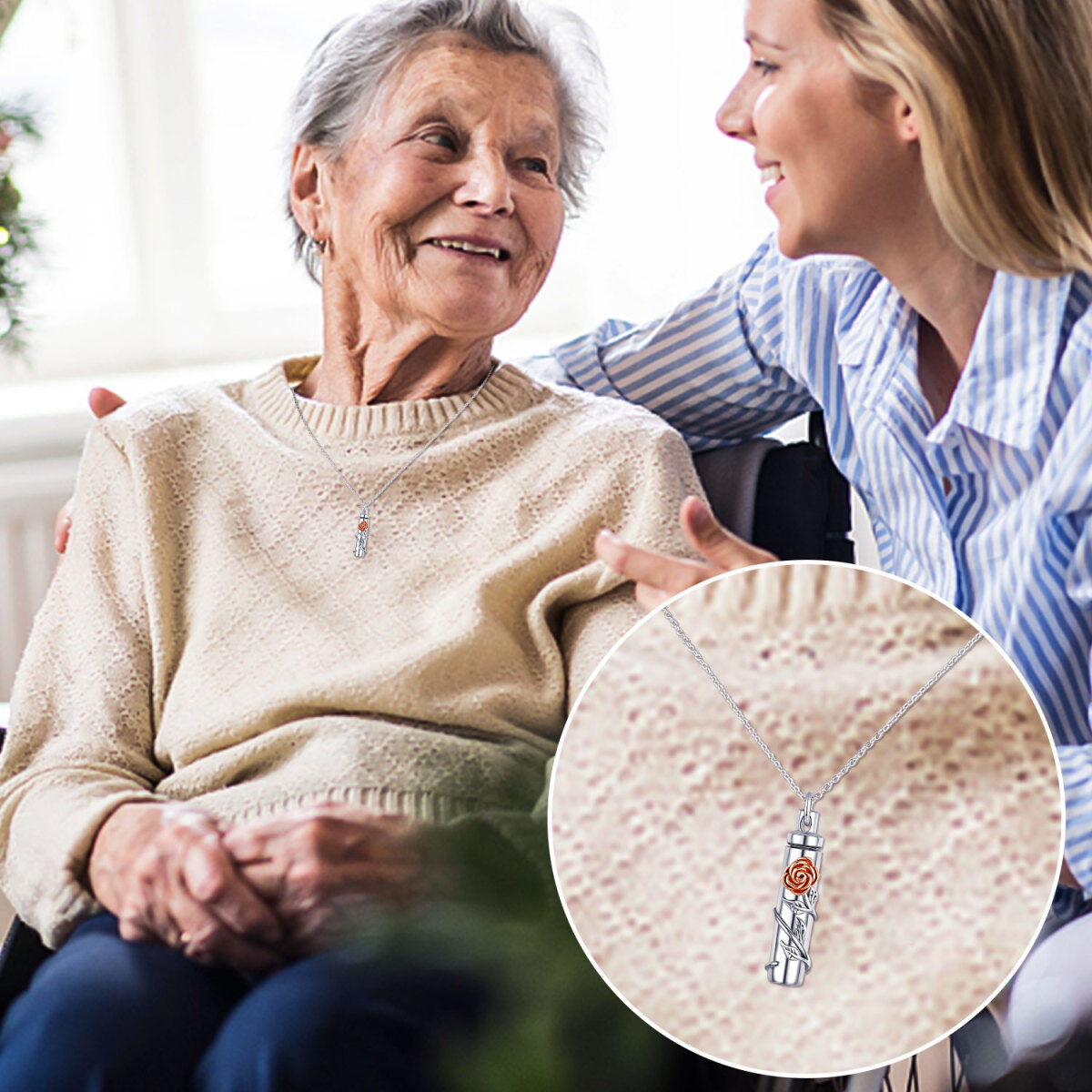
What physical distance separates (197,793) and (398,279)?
1.56 feet

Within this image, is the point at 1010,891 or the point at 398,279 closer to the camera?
the point at 1010,891

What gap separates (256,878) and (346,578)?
27 centimetres

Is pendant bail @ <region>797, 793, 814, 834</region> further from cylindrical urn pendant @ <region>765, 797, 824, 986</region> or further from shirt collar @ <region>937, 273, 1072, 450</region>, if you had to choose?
shirt collar @ <region>937, 273, 1072, 450</region>

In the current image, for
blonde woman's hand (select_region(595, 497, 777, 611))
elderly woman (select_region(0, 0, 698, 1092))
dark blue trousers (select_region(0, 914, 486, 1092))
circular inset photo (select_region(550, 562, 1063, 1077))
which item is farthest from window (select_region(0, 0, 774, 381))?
dark blue trousers (select_region(0, 914, 486, 1092))

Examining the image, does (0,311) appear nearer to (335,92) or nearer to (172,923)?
(335,92)

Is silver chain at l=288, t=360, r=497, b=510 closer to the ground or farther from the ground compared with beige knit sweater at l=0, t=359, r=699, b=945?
farther from the ground

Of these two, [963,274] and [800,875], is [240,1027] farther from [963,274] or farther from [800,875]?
[963,274]

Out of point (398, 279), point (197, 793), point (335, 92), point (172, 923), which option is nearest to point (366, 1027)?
point (172, 923)

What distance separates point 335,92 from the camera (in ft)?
3.96

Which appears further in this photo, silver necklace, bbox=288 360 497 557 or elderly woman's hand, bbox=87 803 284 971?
silver necklace, bbox=288 360 497 557

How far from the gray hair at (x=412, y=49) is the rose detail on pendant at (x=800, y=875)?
0.73 m

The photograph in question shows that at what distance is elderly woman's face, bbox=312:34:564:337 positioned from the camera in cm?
117

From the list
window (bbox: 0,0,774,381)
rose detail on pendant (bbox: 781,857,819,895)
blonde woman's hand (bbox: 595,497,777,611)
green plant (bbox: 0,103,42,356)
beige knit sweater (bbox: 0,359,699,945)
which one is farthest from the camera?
window (bbox: 0,0,774,381)

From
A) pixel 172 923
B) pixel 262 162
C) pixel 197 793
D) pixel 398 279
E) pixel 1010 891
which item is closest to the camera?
pixel 1010 891
